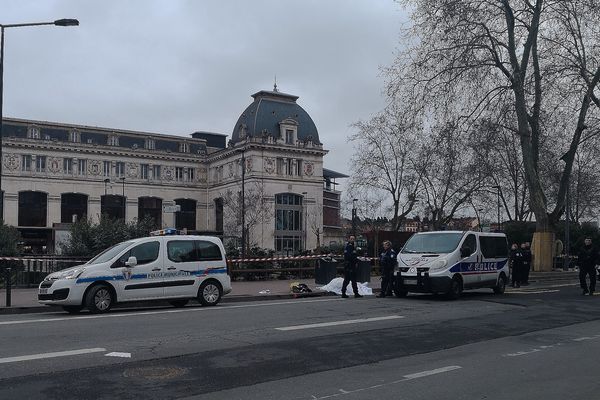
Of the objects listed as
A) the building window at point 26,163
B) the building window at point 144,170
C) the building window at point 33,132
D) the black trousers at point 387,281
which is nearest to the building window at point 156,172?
the building window at point 144,170

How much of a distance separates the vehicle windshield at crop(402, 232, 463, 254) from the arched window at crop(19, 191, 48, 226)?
7382 centimetres

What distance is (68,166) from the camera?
86.5 meters

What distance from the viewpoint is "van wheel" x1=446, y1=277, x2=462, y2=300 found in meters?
19.2

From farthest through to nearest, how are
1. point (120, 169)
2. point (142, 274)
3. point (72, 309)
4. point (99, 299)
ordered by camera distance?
point (120, 169) → point (142, 274) → point (72, 309) → point (99, 299)

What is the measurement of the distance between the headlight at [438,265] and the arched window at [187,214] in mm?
78901

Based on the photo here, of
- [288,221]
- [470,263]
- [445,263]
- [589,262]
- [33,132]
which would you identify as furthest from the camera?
[288,221]

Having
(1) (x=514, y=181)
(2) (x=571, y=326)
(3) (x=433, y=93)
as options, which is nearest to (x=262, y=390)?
(2) (x=571, y=326)

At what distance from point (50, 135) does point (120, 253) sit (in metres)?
76.2

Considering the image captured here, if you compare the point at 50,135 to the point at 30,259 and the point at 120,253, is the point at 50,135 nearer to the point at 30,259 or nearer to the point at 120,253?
the point at 30,259

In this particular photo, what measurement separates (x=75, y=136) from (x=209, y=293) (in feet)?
249

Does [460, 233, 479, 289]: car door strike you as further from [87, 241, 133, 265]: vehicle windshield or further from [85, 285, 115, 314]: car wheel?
[85, 285, 115, 314]: car wheel

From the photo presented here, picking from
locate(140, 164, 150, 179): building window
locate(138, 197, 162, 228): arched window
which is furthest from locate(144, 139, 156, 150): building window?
locate(138, 197, 162, 228): arched window

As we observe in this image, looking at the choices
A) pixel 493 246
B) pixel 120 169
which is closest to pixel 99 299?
pixel 493 246

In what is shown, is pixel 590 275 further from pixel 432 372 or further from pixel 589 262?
pixel 432 372
